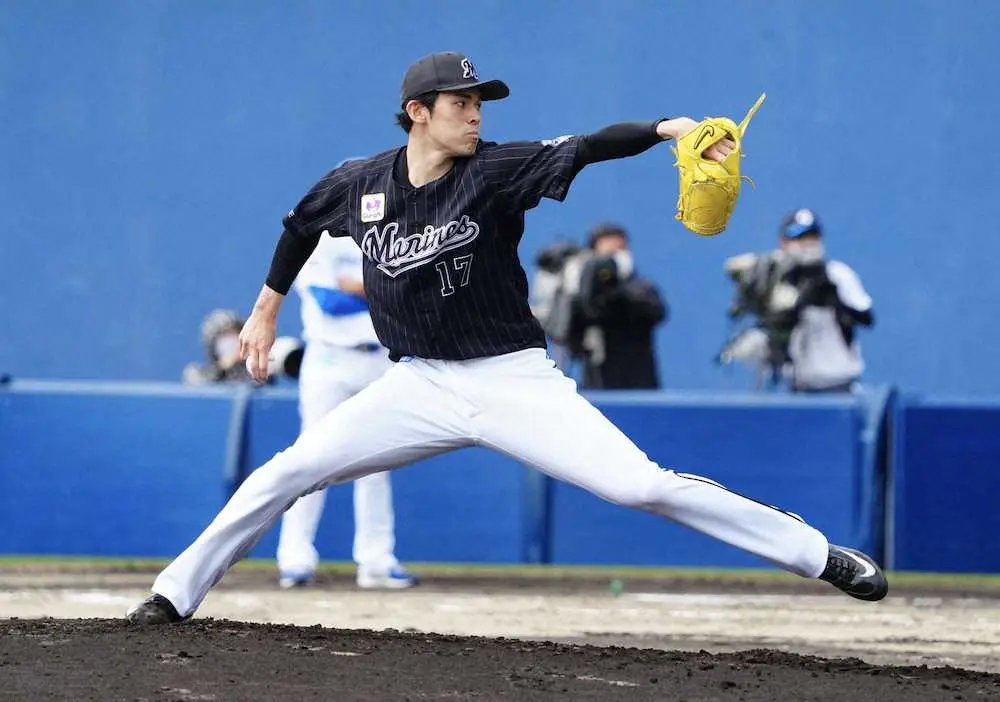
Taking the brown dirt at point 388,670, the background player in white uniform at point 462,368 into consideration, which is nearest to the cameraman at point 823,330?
the brown dirt at point 388,670

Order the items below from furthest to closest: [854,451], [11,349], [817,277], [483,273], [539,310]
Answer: [11,349] < [539,310] < [817,277] < [854,451] < [483,273]

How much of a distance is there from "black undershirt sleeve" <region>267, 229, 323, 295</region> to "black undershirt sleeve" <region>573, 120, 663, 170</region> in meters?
1.28

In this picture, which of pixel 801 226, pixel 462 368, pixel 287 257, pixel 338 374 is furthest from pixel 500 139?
pixel 462 368

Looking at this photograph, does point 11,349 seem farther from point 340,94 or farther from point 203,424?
point 203,424

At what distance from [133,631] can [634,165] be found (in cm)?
1048

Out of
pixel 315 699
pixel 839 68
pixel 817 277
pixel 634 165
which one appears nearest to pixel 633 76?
pixel 634 165

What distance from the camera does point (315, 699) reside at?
18.6ft

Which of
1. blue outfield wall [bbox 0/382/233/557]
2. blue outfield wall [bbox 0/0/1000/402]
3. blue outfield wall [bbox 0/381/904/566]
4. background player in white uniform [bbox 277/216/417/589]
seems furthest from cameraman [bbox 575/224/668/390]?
background player in white uniform [bbox 277/216/417/589]

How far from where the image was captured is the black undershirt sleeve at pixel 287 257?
713 cm

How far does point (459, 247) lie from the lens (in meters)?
6.57

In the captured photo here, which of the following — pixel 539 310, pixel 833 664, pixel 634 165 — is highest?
pixel 634 165

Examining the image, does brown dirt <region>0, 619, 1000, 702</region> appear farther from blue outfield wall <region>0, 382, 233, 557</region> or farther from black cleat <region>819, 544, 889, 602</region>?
blue outfield wall <region>0, 382, 233, 557</region>

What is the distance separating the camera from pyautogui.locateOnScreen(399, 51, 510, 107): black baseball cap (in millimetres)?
6691

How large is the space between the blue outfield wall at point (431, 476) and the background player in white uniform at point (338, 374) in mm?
1310
